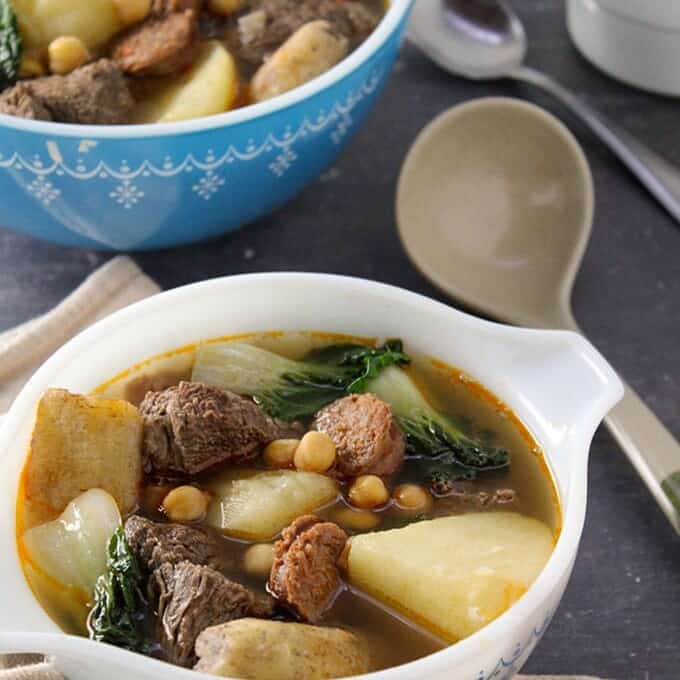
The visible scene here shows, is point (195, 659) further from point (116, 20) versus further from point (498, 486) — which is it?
point (116, 20)

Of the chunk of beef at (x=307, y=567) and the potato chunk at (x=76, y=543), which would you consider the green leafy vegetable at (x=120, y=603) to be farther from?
the chunk of beef at (x=307, y=567)

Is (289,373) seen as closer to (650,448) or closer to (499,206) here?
A: (650,448)

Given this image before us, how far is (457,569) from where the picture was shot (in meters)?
1.67

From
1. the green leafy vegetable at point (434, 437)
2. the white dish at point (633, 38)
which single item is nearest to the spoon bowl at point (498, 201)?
Result: the white dish at point (633, 38)

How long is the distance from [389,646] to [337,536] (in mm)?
169

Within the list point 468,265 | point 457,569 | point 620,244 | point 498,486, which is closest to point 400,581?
point 457,569

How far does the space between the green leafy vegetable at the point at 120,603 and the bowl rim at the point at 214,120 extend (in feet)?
2.82

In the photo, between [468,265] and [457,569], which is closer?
[457,569]

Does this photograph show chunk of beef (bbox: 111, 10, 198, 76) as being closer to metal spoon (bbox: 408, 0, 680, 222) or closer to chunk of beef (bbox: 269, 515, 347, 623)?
metal spoon (bbox: 408, 0, 680, 222)

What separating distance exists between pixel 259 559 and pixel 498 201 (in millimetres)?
1283

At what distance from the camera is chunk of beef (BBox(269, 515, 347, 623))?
168 cm

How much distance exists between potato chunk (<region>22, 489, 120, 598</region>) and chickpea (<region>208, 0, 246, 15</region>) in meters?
1.37

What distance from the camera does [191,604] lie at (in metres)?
1.61

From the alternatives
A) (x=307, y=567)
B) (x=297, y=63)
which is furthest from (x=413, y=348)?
(x=297, y=63)
